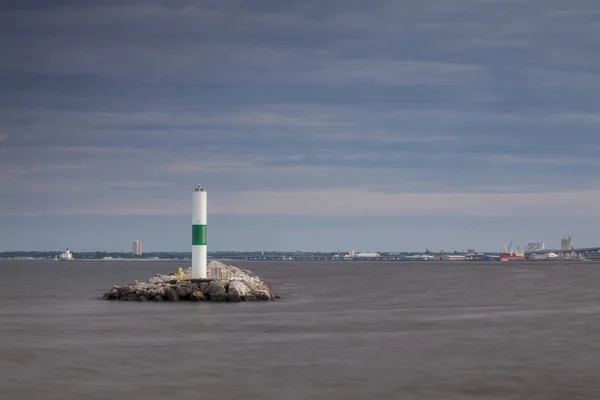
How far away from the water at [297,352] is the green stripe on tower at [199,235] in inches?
132

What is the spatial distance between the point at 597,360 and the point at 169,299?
23979mm

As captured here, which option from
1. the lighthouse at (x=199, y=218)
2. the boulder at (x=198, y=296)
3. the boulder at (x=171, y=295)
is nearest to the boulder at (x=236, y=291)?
the boulder at (x=198, y=296)

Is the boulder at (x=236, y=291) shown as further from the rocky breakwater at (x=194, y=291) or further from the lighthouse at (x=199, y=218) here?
the lighthouse at (x=199, y=218)

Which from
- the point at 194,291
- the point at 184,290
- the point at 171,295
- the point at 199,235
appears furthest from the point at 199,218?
the point at 171,295

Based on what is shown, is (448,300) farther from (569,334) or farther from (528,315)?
(569,334)

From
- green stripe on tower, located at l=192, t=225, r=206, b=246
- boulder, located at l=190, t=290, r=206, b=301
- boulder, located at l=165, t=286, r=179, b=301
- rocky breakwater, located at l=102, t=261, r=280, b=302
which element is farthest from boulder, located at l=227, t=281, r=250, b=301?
boulder, located at l=165, t=286, r=179, b=301

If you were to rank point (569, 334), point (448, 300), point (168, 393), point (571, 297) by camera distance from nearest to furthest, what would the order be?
point (168, 393) < point (569, 334) < point (448, 300) < point (571, 297)

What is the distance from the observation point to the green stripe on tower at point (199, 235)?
39.3 meters

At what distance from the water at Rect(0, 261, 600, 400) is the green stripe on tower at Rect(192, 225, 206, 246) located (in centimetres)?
336

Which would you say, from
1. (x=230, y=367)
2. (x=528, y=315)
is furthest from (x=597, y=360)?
(x=528, y=315)

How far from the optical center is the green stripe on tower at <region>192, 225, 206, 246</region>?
3934 centimetres

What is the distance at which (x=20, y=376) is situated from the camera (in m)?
18.5

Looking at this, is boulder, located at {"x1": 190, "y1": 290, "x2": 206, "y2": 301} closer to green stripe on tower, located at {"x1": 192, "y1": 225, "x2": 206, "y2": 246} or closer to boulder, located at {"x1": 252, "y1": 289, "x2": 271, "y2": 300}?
green stripe on tower, located at {"x1": 192, "y1": 225, "x2": 206, "y2": 246}

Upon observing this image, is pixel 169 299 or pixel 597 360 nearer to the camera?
pixel 597 360
